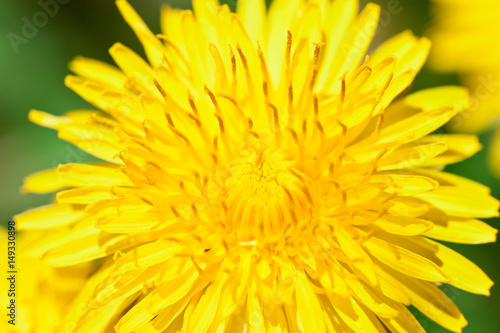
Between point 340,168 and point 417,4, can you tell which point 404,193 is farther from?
point 417,4

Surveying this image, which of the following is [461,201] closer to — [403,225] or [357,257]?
[403,225]

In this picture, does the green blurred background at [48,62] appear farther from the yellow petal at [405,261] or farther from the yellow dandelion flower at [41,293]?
the yellow petal at [405,261]

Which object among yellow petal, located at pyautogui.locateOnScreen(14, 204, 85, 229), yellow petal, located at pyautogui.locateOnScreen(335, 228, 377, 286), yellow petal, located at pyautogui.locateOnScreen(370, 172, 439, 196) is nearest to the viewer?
yellow petal, located at pyautogui.locateOnScreen(335, 228, 377, 286)

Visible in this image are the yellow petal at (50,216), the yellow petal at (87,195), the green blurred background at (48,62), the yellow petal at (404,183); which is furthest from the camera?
the green blurred background at (48,62)

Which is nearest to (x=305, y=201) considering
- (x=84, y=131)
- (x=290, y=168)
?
(x=290, y=168)

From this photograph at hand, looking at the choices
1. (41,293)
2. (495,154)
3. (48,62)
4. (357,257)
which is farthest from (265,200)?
(48,62)

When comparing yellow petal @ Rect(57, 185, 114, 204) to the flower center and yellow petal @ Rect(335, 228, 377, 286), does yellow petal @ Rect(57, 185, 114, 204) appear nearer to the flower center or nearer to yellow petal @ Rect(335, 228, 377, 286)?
the flower center

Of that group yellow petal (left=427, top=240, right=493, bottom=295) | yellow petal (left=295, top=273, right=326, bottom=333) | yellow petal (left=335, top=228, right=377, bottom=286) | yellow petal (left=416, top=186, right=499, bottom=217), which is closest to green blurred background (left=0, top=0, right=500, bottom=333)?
yellow petal (left=416, top=186, right=499, bottom=217)

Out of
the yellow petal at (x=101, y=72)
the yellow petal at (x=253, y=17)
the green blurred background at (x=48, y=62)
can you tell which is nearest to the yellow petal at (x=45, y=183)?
the yellow petal at (x=101, y=72)
